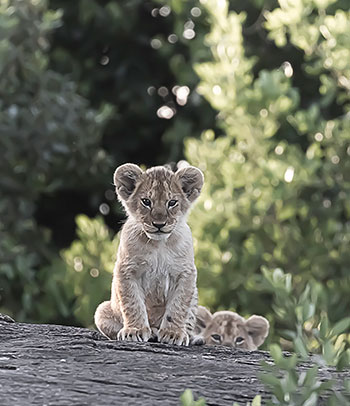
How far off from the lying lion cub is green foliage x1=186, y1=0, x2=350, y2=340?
206 centimetres

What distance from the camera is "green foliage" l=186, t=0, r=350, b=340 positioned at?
9938 millimetres

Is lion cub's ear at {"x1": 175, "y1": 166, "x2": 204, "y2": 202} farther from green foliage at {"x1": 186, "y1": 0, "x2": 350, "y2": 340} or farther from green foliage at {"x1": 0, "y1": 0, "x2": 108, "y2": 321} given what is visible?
green foliage at {"x1": 0, "y1": 0, "x2": 108, "y2": 321}

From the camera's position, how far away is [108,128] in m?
13.8

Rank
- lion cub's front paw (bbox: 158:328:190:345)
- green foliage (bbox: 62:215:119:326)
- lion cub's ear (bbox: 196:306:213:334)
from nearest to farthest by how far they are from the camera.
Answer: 1. lion cub's front paw (bbox: 158:328:190:345)
2. lion cub's ear (bbox: 196:306:213:334)
3. green foliage (bbox: 62:215:119:326)

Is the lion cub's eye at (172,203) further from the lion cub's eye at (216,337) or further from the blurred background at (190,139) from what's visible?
the lion cub's eye at (216,337)

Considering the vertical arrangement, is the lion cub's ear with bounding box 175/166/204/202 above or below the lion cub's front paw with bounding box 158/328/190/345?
above

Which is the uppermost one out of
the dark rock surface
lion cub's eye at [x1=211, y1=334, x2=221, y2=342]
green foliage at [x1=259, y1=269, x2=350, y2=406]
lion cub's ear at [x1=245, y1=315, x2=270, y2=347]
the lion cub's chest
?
the lion cub's chest

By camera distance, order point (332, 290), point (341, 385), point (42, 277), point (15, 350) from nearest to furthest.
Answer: point (341, 385), point (15, 350), point (332, 290), point (42, 277)

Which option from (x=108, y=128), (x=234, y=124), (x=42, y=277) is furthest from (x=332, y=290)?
(x=108, y=128)

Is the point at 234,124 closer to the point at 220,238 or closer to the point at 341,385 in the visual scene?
the point at 220,238

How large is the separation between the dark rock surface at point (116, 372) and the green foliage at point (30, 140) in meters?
5.65

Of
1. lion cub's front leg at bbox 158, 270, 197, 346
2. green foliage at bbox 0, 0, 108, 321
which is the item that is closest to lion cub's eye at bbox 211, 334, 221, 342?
lion cub's front leg at bbox 158, 270, 197, 346

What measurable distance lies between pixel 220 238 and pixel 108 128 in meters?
4.12

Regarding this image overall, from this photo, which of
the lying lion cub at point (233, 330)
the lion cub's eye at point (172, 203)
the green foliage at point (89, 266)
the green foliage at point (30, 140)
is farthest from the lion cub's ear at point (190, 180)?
the green foliage at point (30, 140)
